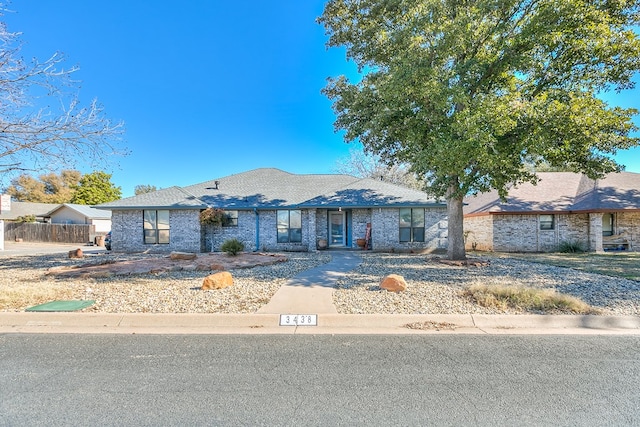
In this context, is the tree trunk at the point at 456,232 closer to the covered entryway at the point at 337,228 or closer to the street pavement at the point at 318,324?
the covered entryway at the point at 337,228

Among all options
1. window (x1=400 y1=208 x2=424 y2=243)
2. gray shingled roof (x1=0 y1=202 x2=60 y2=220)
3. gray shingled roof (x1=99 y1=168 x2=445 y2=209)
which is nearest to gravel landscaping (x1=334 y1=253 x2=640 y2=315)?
window (x1=400 y1=208 x2=424 y2=243)

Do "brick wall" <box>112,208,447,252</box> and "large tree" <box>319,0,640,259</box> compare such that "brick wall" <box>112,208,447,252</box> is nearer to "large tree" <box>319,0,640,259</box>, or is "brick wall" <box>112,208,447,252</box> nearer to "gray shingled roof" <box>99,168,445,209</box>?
"gray shingled roof" <box>99,168,445,209</box>

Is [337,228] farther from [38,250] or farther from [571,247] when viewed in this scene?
[38,250]

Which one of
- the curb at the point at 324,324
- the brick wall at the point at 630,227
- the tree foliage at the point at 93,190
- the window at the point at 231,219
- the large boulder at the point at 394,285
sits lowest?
the curb at the point at 324,324

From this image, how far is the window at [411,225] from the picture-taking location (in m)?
17.8

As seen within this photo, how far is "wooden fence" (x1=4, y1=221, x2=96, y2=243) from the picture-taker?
1258 inches

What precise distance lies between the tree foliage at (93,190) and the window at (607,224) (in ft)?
180

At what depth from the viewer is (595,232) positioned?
18469 mm

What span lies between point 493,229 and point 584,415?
1842cm

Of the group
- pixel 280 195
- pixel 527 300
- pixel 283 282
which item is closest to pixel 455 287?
pixel 527 300

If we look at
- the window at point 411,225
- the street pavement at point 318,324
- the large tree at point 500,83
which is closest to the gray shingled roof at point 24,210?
the window at point 411,225

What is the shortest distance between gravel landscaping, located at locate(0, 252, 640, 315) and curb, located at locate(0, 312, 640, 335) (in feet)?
1.09

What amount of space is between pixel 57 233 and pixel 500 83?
3820 cm

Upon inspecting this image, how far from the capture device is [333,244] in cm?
1917
